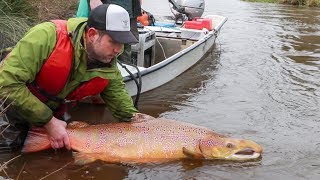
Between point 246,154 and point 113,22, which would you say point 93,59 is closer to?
point 113,22

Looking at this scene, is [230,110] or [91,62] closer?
[91,62]

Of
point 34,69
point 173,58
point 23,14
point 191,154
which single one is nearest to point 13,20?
point 23,14

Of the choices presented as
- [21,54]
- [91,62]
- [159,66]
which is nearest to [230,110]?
[159,66]

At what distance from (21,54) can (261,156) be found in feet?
9.53

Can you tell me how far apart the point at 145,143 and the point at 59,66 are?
118cm

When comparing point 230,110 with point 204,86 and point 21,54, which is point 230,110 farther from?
point 21,54

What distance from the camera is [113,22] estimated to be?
4.30 m

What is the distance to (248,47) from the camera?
1298 centimetres

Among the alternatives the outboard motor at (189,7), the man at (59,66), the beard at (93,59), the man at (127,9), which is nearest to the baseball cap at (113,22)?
the man at (59,66)

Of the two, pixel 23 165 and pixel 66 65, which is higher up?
pixel 66 65

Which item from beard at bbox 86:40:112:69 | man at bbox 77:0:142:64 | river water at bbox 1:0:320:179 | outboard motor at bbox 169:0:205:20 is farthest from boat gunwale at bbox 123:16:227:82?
beard at bbox 86:40:112:69

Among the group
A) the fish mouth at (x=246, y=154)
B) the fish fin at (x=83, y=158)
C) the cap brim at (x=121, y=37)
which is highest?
the cap brim at (x=121, y=37)

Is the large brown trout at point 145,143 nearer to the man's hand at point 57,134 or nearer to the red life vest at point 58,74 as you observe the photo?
the man's hand at point 57,134

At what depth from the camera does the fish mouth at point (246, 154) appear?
5.16 m
